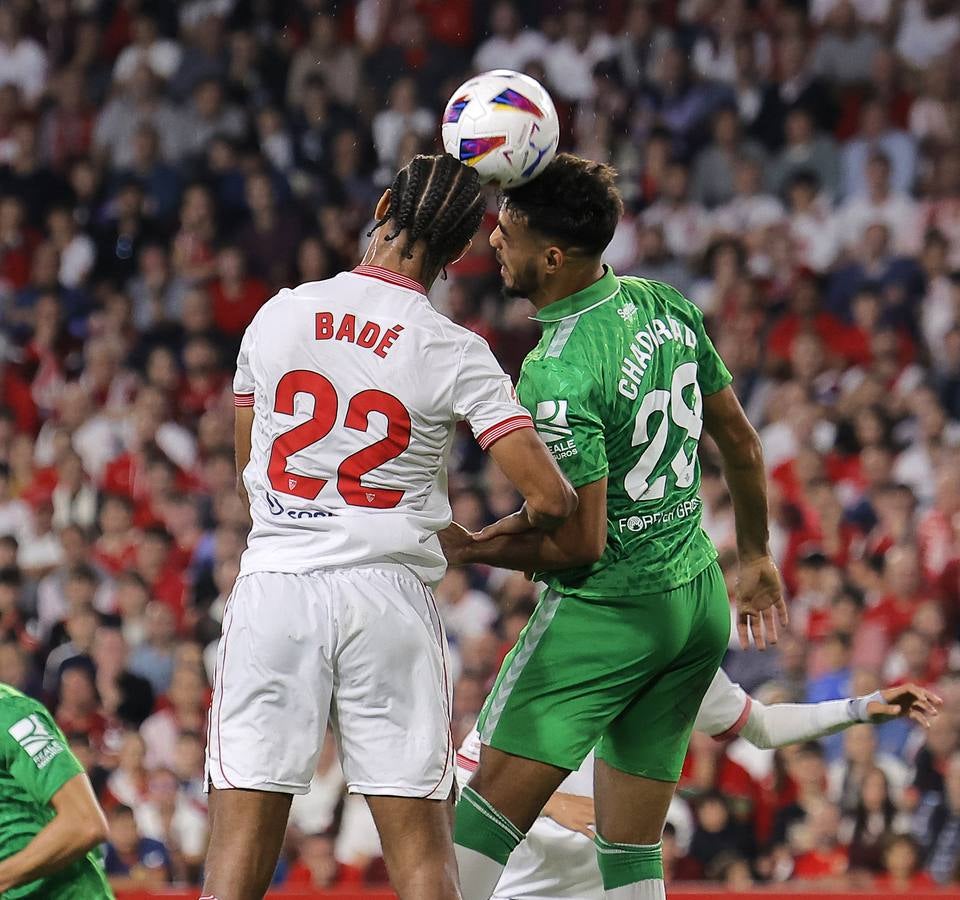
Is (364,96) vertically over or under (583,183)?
over

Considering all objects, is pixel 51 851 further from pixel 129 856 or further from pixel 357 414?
pixel 129 856

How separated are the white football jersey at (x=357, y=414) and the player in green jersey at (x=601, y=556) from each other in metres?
0.37

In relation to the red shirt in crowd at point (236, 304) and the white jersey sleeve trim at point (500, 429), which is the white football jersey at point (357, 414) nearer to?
the white jersey sleeve trim at point (500, 429)

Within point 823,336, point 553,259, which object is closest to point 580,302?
point 553,259

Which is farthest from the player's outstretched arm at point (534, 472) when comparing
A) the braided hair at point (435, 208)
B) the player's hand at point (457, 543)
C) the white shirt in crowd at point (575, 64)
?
the white shirt in crowd at point (575, 64)

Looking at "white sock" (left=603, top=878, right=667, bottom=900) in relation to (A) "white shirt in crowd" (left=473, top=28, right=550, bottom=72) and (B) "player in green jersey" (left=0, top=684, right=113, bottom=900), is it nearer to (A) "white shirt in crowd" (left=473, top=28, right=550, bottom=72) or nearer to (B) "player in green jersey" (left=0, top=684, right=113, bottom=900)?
(B) "player in green jersey" (left=0, top=684, right=113, bottom=900)

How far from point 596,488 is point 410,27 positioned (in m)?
8.86

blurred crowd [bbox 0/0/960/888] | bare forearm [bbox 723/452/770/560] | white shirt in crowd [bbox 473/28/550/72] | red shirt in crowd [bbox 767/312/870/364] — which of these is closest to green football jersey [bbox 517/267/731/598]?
bare forearm [bbox 723/452/770/560]

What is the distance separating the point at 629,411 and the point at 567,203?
51cm

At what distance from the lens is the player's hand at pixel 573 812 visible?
16.3 feet

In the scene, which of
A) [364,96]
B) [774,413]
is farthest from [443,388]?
[364,96]

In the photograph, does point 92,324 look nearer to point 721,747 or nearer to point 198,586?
point 198,586

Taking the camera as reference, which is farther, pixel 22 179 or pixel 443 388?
pixel 22 179

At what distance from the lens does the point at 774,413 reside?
9.59 metres
